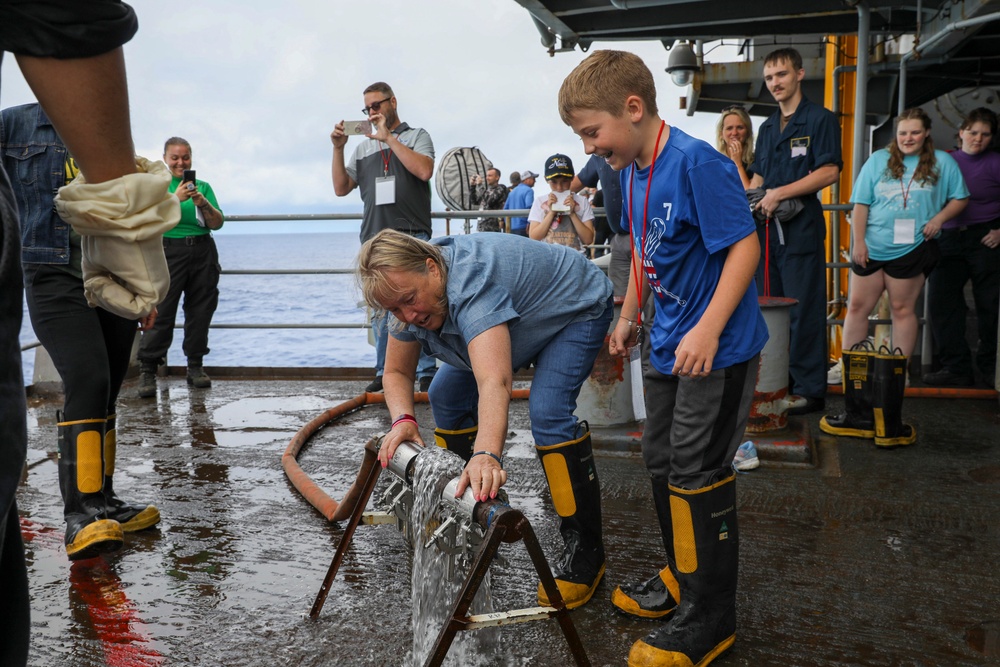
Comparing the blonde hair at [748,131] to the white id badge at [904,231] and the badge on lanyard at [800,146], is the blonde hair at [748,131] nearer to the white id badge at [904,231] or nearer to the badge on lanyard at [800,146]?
the badge on lanyard at [800,146]

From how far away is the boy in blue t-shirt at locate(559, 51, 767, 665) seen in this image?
2490mm

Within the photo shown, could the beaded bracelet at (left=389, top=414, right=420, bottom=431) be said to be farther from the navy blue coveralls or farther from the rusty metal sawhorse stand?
the navy blue coveralls

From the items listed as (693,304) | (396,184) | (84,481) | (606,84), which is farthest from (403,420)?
(396,184)

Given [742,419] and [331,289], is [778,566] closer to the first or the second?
[742,419]

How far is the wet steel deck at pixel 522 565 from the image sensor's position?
2736 mm

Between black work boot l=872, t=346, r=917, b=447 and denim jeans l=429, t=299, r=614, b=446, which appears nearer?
denim jeans l=429, t=299, r=614, b=446

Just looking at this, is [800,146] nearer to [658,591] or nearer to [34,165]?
[658,591]

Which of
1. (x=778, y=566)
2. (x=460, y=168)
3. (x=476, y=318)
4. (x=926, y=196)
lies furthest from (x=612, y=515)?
(x=460, y=168)

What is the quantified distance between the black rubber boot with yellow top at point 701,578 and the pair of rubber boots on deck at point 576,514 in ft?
1.38

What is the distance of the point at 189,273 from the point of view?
271 inches

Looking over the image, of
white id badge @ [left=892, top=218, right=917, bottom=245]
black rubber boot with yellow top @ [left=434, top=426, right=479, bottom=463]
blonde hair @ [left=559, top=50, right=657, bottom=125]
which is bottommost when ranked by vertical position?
black rubber boot with yellow top @ [left=434, top=426, right=479, bottom=463]

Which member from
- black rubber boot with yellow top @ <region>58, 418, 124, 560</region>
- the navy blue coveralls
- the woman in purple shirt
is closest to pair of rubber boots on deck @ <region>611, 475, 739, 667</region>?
black rubber boot with yellow top @ <region>58, 418, 124, 560</region>

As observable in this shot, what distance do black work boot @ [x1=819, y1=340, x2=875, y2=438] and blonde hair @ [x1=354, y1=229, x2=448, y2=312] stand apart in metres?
3.33

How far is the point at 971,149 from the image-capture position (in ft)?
20.4
